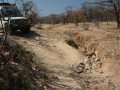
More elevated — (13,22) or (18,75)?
(13,22)

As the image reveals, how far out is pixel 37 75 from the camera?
11852mm

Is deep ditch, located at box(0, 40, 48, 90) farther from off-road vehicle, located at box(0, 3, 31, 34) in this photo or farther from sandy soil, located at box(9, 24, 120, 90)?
off-road vehicle, located at box(0, 3, 31, 34)

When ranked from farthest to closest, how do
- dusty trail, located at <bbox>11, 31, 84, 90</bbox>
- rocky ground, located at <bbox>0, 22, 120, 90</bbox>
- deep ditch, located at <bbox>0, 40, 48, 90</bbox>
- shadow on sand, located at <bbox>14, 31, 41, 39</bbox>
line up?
1. shadow on sand, located at <bbox>14, 31, 41, 39</bbox>
2. rocky ground, located at <bbox>0, 22, 120, 90</bbox>
3. dusty trail, located at <bbox>11, 31, 84, 90</bbox>
4. deep ditch, located at <bbox>0, 40, 48, 90</bbox>

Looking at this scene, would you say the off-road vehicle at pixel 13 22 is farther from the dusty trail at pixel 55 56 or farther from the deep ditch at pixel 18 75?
the deep ditch at pixel 18 75

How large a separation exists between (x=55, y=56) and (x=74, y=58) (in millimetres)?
989

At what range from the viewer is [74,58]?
1612 cm

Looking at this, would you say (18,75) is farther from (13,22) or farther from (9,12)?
(9,12)

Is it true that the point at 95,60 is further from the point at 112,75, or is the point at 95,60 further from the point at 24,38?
Result: the point at 24,38

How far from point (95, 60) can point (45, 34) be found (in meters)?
5.53

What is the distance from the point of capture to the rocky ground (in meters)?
12.2

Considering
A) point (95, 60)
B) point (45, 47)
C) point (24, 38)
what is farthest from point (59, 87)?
Answer: point (24, 38)

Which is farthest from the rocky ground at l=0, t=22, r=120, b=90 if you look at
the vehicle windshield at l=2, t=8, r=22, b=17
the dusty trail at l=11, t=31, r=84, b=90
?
the vehicle windshield at l=2, t=8, r=22, b=17

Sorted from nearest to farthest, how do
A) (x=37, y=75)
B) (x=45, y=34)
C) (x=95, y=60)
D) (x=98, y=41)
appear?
(x=37, y=75)
(x=95, y=60)
(x=98, y=41)
(x=45, y=34)

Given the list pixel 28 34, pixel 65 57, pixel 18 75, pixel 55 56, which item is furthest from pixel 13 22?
pixel 18 75
